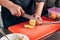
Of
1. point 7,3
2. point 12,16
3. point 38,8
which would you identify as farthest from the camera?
point 38,8

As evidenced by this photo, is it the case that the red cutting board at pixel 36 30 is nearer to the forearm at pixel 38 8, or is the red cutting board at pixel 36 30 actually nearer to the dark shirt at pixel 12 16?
the dark shirt at pixel 12 16

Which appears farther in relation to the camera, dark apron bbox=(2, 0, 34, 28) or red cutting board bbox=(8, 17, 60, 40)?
dark apron bbox=(2, 0, 34, 28)

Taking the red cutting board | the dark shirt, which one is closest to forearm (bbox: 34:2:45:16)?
the dark shirt

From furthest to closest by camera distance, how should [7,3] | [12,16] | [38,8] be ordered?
[38,8]
[12,16]
[7,3]

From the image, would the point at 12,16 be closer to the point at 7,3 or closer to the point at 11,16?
the point at 11,16

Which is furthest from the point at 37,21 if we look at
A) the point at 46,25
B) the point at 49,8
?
the point at 49,8

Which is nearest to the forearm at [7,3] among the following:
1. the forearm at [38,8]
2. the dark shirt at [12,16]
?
the dark shirt at [12,16]

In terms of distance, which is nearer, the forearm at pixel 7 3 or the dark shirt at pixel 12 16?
the forearm at pixel 7 3

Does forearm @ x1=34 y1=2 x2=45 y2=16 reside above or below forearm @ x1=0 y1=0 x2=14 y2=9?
below

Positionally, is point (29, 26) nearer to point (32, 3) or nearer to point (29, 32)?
point (29, 32)

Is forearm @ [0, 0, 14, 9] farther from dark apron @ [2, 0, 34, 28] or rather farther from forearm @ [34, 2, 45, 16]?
forearm @ [34, 2, 45, 16]

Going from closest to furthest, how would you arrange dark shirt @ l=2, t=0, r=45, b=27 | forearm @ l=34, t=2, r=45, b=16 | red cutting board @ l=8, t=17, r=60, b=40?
red cutting board @ l=8, t=17, r=60, b=40, dark shirt @ l=2, t=0, r=45, b=27, forearm @ l=34, t=2, r=45, b=16

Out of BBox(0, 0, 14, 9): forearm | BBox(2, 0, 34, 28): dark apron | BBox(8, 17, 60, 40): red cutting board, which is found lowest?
BBox(8, 17, 60, 40): red cutting board

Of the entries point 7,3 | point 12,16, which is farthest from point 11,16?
point 7,3
